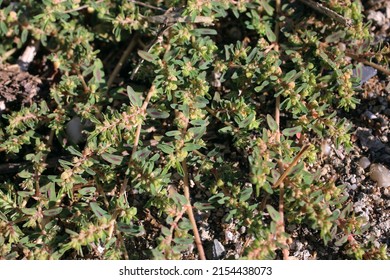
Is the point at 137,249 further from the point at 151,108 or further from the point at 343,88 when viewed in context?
the point at 343,88

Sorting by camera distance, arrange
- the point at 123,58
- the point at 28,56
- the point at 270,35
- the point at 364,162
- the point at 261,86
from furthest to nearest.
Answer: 1. the point at 28,56
2. the point at 123,58
3. the point at 270,35
4. the point at 364,162
5. the point at 261,86

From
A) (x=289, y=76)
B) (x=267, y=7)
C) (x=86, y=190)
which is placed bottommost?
(x=86, y=190)

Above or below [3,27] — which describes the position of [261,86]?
below

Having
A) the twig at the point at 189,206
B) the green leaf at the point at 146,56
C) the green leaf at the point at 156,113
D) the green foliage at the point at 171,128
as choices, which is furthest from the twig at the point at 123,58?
the twig at the point at 189,206

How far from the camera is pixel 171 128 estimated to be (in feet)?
10.4

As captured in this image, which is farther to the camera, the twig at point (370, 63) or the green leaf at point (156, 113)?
the twig at point (370, 63)

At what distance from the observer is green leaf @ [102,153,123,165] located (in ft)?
9.11


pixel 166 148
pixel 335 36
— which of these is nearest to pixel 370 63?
pixel 335 36

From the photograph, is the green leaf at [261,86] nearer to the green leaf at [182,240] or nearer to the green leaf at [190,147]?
the green leaf at [190,147]

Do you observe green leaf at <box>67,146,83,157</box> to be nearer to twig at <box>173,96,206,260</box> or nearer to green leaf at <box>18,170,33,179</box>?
green leaf at <box>18,170,33,179</box>

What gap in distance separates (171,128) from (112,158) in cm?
52

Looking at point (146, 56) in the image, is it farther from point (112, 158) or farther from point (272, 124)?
point (272, 124)

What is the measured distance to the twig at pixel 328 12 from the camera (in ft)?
10.3
